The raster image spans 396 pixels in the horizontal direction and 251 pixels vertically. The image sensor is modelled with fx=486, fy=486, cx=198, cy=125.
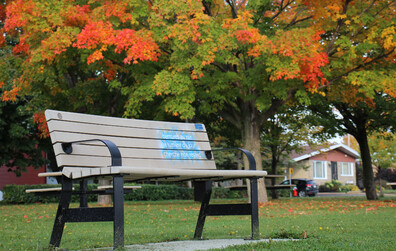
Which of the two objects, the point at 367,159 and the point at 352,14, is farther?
the point at 367,159

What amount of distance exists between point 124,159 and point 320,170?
4579 centimetres

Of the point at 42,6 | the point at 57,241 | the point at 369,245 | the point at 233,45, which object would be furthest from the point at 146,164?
the point at 42,6

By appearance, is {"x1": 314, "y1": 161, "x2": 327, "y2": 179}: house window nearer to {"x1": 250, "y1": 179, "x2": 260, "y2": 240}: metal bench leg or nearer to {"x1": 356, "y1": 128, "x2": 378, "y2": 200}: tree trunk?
{"x1": 356, "y1": 128, "x2": 378, "y2": 200}: tree trunk

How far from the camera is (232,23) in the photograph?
13516mm

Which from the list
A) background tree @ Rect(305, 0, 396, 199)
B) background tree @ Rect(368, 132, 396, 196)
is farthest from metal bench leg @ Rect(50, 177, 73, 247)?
background tree @ Rect(368, 132, 396, 196)

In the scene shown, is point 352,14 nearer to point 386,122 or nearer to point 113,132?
point 386,122

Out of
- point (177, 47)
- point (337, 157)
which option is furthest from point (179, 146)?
point (337, 157)

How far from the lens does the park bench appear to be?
3953 millimetres

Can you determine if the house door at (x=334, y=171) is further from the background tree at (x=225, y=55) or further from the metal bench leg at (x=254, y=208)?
the metal bench leg at (x=254, y=208)

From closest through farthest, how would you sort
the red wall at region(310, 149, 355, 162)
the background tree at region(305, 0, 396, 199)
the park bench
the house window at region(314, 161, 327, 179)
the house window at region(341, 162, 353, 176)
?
the park bench → the background tree at region(305, 0, 396, 199) → the house window at region(314, 161, 327, 179) → the red wall at region(310, 149, 355, 162) → the house window at region(341, 162, 353, 176)

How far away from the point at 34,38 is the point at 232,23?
19.9 feet

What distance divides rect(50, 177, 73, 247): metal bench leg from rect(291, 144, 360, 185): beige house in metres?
40.4

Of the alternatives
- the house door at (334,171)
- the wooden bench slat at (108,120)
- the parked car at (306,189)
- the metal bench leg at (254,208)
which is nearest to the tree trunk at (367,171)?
the parked car at (306,189)

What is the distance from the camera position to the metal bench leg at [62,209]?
4.38 meters
